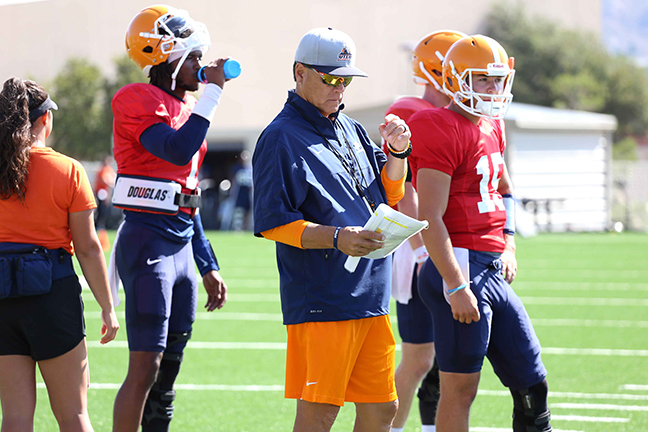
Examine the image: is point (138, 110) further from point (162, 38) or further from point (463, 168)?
point (463, 168)

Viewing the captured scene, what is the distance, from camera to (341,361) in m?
3.43

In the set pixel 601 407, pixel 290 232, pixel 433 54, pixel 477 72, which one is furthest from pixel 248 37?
pixel 290 232

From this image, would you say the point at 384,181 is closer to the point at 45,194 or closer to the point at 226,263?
the point at 45,194

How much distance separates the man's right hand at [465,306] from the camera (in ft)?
12.6

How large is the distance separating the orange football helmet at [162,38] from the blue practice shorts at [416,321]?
6.29 ft

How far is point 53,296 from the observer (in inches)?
145

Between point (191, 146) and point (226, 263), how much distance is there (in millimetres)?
12245

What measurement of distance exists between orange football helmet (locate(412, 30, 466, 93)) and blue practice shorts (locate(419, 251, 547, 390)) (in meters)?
1.39

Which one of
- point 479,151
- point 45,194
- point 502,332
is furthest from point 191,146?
point 502,332

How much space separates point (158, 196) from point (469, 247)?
5.56 feet

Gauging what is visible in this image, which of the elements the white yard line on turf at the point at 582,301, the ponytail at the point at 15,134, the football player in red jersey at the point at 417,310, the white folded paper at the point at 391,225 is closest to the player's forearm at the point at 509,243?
the football player in red jersey at the point at 417,310

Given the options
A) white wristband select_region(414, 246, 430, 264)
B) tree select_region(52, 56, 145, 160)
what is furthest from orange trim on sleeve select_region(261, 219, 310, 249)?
tree select_region(52, 56, 145, 160)

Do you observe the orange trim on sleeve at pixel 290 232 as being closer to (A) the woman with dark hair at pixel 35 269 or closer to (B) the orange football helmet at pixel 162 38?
(A) the woman with dark hair at pixel 35 269

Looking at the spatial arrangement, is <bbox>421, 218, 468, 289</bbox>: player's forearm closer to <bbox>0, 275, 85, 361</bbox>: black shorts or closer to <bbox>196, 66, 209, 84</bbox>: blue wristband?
<bbox>196, 66, 209, 84</bbox>: blue wristband
